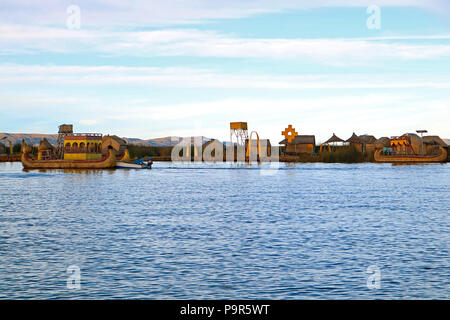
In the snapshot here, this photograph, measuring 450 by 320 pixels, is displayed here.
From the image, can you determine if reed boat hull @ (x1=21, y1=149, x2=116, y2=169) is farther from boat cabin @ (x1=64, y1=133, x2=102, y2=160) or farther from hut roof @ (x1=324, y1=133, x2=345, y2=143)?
hut roof @ (x1=324, y1=133, x2=345, y2=143)

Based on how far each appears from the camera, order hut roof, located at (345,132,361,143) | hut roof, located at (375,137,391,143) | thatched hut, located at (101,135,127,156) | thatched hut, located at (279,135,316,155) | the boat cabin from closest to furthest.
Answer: the boat cabin → thatched hut, located at (101,135,127,156) → hut roof, located at (345,132,361,143) → thatched hut, located at (279,135,316,155) → hut roof, located at (375,137,391,143)

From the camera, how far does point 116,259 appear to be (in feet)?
57.8

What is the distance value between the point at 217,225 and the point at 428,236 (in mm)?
9278

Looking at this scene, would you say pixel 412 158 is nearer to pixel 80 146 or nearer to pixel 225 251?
pixel 80 146

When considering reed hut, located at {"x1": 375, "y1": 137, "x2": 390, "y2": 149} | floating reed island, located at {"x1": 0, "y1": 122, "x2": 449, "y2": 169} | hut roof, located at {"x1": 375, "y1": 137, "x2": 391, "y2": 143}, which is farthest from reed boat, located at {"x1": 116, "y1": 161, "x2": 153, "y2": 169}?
hut roof, located at {"x1": 375, "y1": 137, "x2": 391, "y2": 143}

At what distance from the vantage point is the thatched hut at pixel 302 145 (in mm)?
148137

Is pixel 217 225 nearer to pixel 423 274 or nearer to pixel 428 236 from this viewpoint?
pixel 428 236

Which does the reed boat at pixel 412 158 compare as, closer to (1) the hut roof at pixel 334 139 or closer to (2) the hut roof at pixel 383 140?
(1) the hut roof at pixel 334 139

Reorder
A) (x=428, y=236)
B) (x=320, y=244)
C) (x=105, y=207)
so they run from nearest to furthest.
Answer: (x=320, y=244) < (x=428, y=236) < (x=105, y=207)

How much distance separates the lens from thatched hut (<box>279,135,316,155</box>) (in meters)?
148

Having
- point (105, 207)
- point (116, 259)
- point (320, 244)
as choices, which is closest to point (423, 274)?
point (320, 244)

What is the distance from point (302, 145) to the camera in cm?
14900
